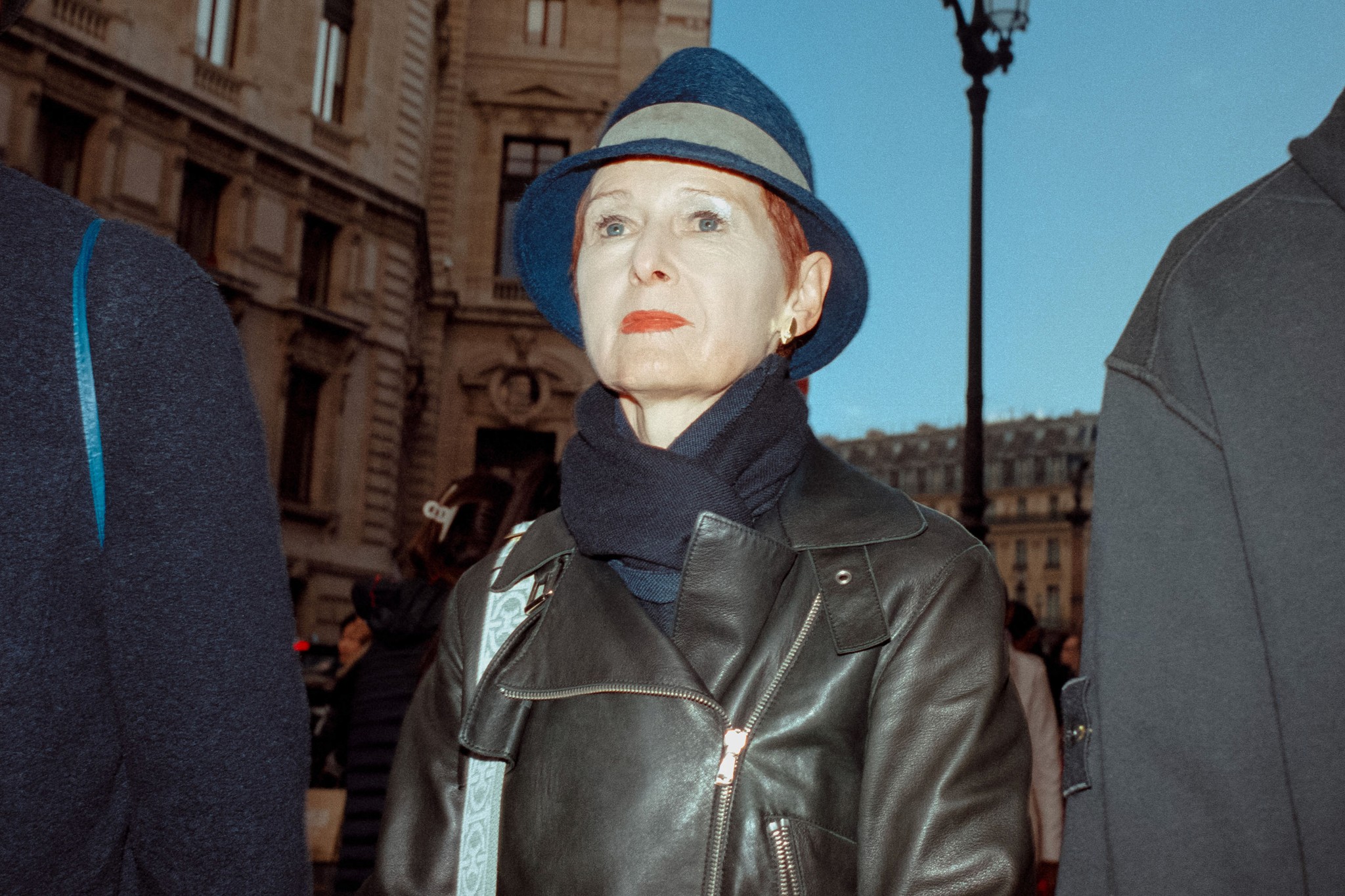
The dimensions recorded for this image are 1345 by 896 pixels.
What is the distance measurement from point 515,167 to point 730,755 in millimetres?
26225

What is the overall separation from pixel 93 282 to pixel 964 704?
1368 millimetres

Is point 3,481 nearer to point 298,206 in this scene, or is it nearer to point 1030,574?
point 298,206

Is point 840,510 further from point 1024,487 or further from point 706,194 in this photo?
point 1024,487

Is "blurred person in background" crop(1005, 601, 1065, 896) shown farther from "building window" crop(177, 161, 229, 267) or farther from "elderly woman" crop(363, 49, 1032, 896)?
"building window" crop(177, 161, 229, 267)

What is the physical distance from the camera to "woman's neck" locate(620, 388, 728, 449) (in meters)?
2.23

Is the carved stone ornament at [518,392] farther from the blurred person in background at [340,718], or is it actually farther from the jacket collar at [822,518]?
the jacket collar at [822,518]

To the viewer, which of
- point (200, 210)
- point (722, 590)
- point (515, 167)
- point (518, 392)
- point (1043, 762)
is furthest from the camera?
point (515, 167)

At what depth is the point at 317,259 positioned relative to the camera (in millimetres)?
21078

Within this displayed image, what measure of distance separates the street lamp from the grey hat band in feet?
20.6

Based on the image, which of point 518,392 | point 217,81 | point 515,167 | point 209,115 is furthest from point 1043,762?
point 515,167

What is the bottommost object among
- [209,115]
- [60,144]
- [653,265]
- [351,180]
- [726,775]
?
[726,775]

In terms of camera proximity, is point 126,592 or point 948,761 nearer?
point 126,592

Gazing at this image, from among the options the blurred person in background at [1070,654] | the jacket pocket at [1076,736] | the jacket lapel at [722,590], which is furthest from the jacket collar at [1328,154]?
the blurred person in background at [1070,654]

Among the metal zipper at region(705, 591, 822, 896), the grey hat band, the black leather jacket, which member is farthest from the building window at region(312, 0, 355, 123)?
the metal zipper at region(705, 591, 822, 896)
